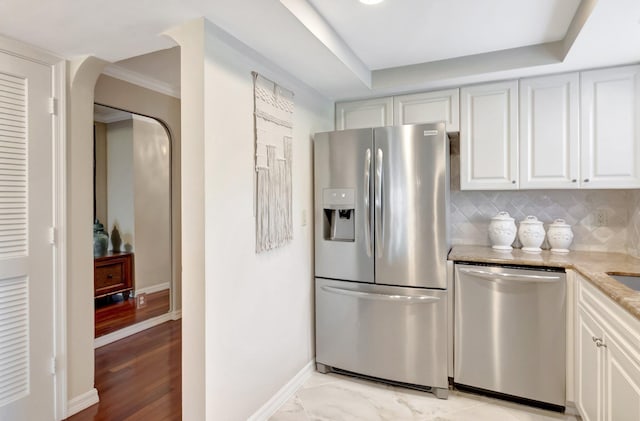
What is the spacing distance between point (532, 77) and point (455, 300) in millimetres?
1671

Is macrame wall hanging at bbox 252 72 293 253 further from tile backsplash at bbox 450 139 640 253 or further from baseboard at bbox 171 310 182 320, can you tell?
baseboard at bbox 171 310 182 320

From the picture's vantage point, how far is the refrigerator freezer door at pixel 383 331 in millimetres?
2396

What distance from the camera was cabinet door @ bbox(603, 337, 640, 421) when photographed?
4.17 ft

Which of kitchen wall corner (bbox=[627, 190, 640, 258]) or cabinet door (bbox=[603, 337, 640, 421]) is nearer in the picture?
cabinet door (bbox=[603, 337, 640, 421])

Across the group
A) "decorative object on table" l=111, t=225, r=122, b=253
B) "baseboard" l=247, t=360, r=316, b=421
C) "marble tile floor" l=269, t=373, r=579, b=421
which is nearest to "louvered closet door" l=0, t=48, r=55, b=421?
"baseboard" l=247, t=360, r=316, b=421

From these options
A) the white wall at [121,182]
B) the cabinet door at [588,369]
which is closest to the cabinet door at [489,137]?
the cabinet door at [588,369]

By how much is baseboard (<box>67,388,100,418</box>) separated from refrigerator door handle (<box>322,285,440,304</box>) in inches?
66.5

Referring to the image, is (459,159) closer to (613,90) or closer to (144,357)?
(613,90)

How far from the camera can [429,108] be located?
2789mm

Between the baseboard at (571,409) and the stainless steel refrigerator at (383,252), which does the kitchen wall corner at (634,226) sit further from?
the stainless steel refrigerator at (383,252)

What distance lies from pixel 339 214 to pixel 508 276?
122 centimetres

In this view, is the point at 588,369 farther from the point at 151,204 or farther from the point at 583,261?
the point at 151,204

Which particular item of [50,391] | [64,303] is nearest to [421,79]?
[64,303]

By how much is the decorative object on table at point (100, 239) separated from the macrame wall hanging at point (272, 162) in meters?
Result: 2.27
